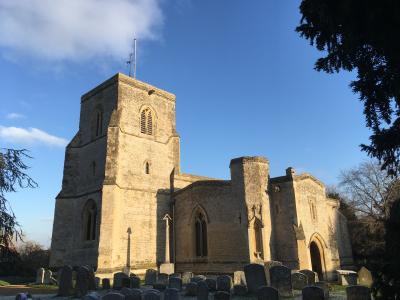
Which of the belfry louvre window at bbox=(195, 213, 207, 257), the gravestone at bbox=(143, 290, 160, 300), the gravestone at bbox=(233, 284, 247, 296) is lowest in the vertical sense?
the gravestone at bbox=(233, 284, 247, 296)

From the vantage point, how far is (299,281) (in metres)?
15.0

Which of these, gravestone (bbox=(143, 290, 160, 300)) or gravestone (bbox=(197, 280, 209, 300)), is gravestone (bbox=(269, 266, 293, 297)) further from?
gravestone (bbox=(143, 290, 160, 300))

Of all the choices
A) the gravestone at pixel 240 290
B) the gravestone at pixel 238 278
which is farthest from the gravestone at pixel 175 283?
the gravestone at pixel 240 290

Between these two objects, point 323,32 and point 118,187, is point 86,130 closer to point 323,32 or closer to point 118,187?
point 118,187

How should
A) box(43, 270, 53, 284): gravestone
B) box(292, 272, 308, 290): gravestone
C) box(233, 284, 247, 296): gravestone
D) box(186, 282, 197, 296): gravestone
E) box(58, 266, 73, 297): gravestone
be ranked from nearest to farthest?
box(233, 284, 247, 296): gravestone, box(186, 282, 197, 296): gravestone, box(58, 266, 73, 297): gravestone, box(292, 272, 308, 290): gravestone, box(43, 270, 53, 284): gravestone

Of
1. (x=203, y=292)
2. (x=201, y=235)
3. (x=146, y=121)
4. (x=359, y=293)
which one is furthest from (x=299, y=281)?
(x=146, y=121)

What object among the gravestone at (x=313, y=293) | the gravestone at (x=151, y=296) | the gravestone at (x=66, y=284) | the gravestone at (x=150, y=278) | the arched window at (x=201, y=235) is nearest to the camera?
the gravestone at (x=313, y=293)

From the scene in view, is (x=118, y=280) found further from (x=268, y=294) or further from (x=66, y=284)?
(x=268, y=294)

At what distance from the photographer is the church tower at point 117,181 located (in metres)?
22.2

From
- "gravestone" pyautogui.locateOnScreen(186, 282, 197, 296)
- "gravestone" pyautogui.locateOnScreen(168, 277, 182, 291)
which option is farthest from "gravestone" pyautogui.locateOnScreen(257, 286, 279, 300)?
"gravestone" pyautogui.locateOnScreen(168, 277, 182, 291)

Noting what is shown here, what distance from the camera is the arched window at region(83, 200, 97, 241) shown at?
927 inches

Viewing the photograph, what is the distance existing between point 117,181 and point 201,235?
6.44 meters

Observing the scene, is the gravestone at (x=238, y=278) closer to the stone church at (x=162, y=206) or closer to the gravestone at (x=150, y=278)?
the stone church at (x=162, y=206)

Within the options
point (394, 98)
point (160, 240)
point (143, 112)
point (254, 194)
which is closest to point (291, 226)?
point (254, 194)
